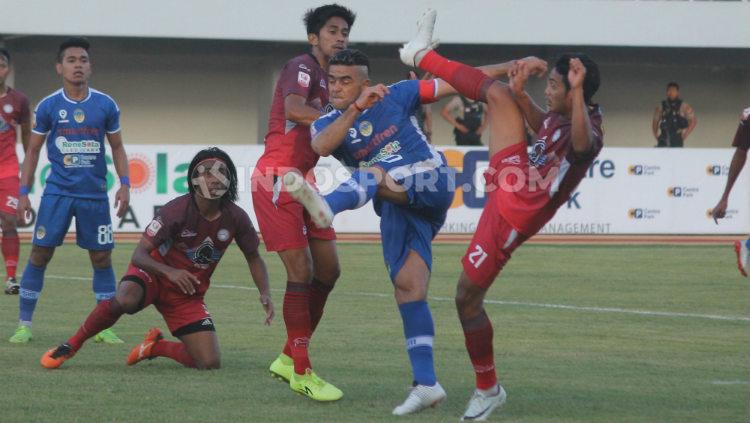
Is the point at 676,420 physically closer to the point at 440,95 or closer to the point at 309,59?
the point at 440,95

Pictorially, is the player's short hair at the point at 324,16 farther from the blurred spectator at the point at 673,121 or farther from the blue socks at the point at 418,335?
the blurred spectator at the point at 673,121

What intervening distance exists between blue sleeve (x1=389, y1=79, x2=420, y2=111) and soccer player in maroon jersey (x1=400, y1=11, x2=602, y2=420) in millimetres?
515

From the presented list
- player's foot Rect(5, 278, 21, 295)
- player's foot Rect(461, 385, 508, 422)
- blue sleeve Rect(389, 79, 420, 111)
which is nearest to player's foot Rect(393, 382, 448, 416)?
player's foot Rect(461, 385, 508, 422)

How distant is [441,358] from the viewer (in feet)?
30.7

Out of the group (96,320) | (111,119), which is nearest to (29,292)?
(111,119)

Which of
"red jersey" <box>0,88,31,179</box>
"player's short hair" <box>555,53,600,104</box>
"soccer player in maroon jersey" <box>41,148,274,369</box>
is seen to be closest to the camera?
"player's short hair" <box>555,53,600,104</box>

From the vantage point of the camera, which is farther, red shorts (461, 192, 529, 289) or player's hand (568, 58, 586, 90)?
red shorts (461, 192, 529, 289)

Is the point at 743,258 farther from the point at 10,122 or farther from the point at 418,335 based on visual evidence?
the point at 10,122

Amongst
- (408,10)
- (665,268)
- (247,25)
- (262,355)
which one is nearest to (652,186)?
(665,268)

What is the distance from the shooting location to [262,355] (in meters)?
9.50

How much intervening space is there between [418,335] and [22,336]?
12.7 feet

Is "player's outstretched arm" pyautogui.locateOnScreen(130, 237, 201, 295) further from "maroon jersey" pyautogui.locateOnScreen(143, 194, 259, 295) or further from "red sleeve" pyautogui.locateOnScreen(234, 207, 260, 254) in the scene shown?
"red sleeve" pyautogui.locateOnScreen(234, 207, 260, 254)

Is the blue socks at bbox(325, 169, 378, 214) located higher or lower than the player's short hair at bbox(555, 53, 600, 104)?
lower

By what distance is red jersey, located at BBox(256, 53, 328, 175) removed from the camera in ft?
27.3
